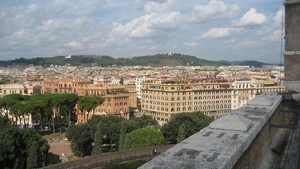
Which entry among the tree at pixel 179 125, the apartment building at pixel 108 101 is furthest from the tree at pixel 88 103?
the tree at pixel 179 125

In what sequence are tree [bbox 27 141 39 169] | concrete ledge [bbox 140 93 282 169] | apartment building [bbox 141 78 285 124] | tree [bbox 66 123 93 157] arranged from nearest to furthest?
concrete ledge [bbox 140 93 282 169]
tree [bbox 27 141 39 169]
tree [bbox 66 123 93 157]
apartment building [bbox 141 78 285 124]

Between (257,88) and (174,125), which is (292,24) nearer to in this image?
(174,125)

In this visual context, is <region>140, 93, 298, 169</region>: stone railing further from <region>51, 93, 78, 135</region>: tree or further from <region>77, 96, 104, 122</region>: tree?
<region>51, 93, 78, 135</region>: tree

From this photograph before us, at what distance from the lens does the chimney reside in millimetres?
7008

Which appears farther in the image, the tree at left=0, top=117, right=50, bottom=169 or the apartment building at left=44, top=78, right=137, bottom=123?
the apartment building at left=44, top=78, right=137, bottom=123

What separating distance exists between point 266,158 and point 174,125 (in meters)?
24.6

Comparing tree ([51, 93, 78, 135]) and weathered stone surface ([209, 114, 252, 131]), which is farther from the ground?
weathered stone surface ([209, 114, 252, 131])

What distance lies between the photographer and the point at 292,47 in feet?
23.3

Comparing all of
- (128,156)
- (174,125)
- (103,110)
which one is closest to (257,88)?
(103,110)

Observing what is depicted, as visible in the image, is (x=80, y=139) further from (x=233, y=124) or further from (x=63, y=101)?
(x=233, y=124)

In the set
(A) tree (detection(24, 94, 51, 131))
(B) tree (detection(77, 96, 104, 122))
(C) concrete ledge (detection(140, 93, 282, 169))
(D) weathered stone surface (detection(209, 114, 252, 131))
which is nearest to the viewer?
(C) concrete ledge (detection(140, 93, 282, 169))

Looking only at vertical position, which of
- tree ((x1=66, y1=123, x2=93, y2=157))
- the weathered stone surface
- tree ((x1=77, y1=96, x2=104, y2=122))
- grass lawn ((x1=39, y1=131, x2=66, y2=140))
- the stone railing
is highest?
the weathered stone surface

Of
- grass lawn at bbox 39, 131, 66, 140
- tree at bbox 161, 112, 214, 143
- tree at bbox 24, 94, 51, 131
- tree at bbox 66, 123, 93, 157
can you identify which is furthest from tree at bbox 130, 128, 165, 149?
tree at bbox 24, 94, 51, 131

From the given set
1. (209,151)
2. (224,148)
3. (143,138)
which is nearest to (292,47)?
(224,148)
